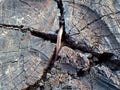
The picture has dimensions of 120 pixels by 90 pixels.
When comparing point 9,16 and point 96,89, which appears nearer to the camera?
point 96,89

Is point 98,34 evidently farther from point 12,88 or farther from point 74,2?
point 12,88

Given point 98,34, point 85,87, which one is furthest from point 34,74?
point 98,34

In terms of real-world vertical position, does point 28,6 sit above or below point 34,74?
above

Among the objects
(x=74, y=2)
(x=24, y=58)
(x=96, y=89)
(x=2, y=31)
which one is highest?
(x=74, y=2)

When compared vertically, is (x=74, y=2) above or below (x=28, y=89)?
above

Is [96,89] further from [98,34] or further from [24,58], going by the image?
[24,58]

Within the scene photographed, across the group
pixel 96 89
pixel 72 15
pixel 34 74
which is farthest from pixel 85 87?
pixel 72 15
